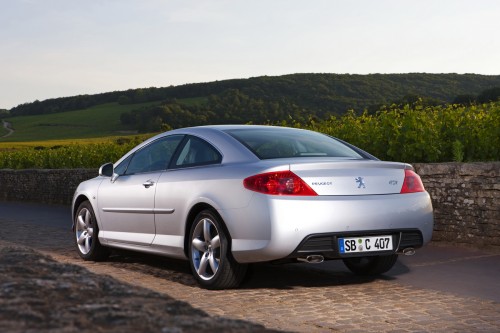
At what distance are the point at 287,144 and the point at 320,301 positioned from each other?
1.77m

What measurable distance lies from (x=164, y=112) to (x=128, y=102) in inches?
1157

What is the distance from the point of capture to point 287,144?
→ 834 centimetres

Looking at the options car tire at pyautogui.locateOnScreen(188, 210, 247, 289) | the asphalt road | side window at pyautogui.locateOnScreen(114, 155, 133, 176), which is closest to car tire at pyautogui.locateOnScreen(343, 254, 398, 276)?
the asphalt road

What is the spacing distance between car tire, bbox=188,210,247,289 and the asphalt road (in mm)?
1782

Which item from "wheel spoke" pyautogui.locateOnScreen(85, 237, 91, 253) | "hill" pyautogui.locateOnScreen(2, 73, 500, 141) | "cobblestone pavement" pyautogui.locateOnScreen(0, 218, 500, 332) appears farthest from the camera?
"hill" pyautogui.locateOnScreen(2, 73, 500, 141)

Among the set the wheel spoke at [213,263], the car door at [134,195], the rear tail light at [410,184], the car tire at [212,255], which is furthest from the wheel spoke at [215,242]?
the rear tail light at [410,184]

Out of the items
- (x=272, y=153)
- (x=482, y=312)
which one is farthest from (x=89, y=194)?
(x=482, y=312)

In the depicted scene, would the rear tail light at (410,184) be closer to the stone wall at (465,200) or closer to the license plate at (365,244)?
the license plate at (365,244)

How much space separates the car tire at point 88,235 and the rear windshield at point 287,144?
8.58 feet

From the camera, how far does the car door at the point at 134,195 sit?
29.6ft

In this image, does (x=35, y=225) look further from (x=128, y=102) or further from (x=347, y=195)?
(x=128, y=102)

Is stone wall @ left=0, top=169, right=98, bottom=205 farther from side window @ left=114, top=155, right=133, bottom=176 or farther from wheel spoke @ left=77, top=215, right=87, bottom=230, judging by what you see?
side window @ left=114, top=155, right=133, bottom=176

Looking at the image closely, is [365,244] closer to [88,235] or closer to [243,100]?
[88,235]

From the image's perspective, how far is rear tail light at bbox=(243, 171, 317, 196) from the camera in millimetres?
7273
